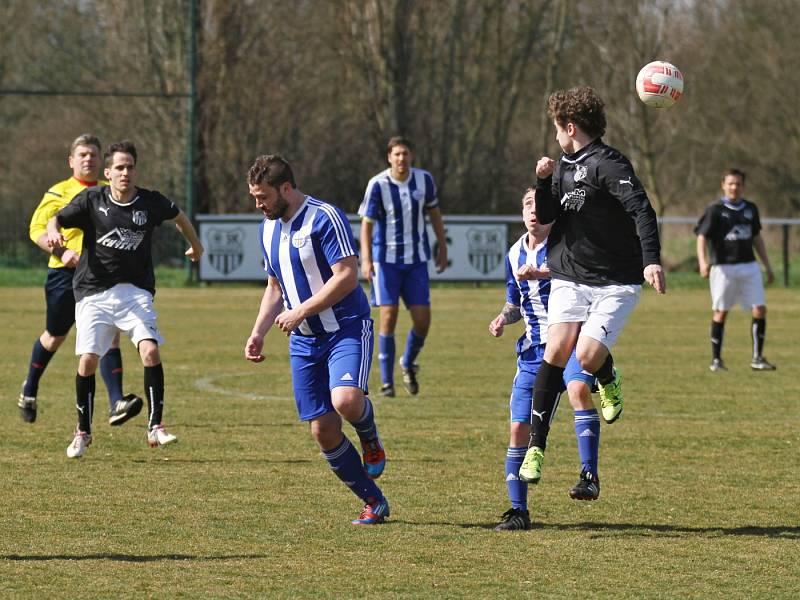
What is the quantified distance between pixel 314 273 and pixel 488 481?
6.64 ft

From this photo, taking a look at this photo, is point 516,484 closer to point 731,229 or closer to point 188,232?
point 188,232

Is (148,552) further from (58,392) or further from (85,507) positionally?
(58,392)

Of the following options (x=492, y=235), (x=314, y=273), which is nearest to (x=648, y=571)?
(x=314, y=273)

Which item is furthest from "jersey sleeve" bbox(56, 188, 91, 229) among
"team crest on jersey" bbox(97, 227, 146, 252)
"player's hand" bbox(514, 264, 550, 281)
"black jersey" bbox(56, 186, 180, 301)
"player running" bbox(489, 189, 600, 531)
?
"player's hand" bbox(514, 264, 550, 281)

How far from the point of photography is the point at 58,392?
1273cm

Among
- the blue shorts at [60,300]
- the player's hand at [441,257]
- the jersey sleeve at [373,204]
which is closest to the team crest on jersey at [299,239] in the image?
the blue shorts at [60,300]

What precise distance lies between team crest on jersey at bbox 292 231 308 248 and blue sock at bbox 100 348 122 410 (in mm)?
3639

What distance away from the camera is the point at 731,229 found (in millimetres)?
15352

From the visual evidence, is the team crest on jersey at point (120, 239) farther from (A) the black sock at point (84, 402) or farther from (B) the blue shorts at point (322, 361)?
(B) the blue shorts at point (322, 361)

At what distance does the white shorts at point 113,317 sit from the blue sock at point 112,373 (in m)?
1.07

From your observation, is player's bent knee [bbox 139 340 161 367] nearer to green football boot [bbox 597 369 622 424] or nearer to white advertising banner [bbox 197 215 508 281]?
green football boot [bbox 597 369 622 424]

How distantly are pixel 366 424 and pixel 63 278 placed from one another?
13.1 ft

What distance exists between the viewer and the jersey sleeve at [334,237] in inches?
268

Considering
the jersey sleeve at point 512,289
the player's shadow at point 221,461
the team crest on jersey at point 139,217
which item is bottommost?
the player's shadow at point 221,461
